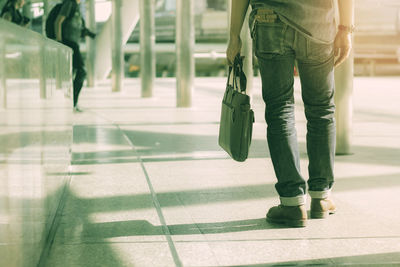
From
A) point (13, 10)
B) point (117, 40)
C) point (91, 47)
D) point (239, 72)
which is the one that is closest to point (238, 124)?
point (239, 72)

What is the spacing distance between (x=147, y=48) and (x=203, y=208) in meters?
11.5

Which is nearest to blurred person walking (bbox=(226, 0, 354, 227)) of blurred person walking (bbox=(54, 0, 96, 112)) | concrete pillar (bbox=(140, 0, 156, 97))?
blurred person walking (bbox=(54, 0, 96, 112))

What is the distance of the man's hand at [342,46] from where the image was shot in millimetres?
3771

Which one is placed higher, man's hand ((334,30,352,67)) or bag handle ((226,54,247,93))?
man's hand ((334,30,352,67))

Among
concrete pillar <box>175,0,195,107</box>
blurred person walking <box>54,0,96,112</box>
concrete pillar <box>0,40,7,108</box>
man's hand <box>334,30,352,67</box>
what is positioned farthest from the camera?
concrete pillar <box>175,0,195,107</box>

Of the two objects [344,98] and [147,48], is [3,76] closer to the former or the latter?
[344,98]

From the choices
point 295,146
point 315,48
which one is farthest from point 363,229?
point 315,48

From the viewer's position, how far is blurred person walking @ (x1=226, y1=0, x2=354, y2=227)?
11.7ft

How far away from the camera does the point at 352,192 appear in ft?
14.8

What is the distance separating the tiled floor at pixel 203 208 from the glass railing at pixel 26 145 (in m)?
0.30

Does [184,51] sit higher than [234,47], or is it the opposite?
[234,47]

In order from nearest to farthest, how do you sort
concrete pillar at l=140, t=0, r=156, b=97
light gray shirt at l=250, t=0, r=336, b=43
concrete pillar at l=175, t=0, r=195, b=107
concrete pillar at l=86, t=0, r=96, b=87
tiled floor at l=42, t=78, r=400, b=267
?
tiled floor at l=42, t=78, r=400, b=267 → light gray shirt at l=250, t=0, r=336, b=43 → concrete pillar at l=175, t=0, r=195, b=107 → concrete pillar at l=140, t=0, r=156, b=97 → concrete pillar at l=86, t=0, r=96, b=87

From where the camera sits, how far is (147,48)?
1521cm

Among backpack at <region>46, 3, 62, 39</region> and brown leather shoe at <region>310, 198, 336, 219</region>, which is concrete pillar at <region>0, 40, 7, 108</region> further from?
backpack at <region>46, 3, 62, 39</region>
